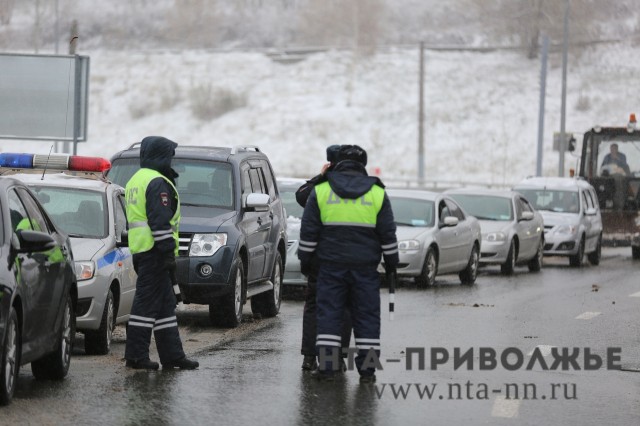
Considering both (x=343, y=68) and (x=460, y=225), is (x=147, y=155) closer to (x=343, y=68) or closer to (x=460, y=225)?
(x=460, y=225)

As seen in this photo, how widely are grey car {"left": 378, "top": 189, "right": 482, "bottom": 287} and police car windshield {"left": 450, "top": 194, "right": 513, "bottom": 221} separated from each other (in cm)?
282

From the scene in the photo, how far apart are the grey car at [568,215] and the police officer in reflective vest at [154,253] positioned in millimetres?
18813

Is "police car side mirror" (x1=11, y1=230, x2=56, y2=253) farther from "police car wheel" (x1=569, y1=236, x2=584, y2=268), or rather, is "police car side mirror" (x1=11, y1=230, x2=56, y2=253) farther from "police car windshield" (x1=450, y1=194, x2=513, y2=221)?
"police car wheel" (x1=569, y1=236, x2=584, y2=268)

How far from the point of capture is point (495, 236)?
1021 inches

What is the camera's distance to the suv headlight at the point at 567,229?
29133 millimetres

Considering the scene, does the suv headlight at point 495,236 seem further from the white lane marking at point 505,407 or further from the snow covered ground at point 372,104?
the snow covered ground at point 372,104

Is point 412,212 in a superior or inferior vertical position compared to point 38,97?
inferior

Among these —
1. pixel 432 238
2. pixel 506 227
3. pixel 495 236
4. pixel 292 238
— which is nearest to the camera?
pixel 292 238

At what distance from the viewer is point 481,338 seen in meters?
14.2

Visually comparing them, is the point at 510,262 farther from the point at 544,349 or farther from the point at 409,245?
the point at 544,349

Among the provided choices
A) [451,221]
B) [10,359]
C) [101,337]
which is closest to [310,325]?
[101,337]

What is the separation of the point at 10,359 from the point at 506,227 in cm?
1798

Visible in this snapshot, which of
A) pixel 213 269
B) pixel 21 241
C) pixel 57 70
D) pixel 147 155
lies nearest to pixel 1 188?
pixel 21 241

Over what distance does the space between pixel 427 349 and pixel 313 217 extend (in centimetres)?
297
